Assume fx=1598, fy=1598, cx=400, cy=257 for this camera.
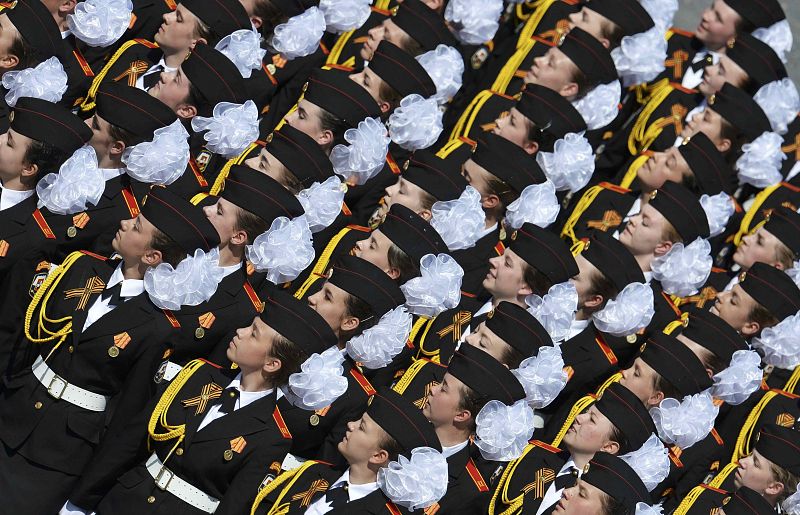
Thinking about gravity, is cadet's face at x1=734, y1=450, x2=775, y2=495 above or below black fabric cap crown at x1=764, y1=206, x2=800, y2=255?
below

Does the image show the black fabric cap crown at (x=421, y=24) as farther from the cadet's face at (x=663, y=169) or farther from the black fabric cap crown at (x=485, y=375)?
the black fabric cap crown at (x=485, y=375)

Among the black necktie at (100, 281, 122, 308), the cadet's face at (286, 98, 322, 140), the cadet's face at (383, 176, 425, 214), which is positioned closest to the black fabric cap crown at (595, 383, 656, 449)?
the cadet's face at (383, 176, 425, 214)

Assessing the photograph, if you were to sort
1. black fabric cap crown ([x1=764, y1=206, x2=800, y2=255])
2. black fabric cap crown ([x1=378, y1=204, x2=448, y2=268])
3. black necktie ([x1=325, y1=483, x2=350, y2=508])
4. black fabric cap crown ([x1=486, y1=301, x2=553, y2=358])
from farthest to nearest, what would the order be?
1. black fabric cap crown ([x1=764, y1=206, x2=800, y2=255])
2. black fabric cap crown ([x1=378, y1=204, x2=448, y2=268])
3. black fabric cap crown ([x1=486, y1=301, x2=553, y2=358])
4. black necktie ([x1=325, y1=483, x2=350, y2=508])

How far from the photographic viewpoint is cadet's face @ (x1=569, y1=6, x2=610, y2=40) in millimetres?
11844

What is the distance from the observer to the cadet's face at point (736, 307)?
1058 cm

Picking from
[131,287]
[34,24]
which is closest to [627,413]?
A: [131,287]

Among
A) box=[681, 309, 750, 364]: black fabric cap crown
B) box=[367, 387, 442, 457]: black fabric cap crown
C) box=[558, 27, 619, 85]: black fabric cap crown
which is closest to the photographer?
box=[367, 387, 442, 457]: black fabric cap crown

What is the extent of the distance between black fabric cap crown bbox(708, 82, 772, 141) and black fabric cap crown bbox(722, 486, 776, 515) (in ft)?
10.8

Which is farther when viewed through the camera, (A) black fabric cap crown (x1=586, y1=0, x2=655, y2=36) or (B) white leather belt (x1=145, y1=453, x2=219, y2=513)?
(A) black fabric cap crown (x1=586, y1=0, x2=655, y2=36)

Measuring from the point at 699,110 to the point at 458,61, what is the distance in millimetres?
2032

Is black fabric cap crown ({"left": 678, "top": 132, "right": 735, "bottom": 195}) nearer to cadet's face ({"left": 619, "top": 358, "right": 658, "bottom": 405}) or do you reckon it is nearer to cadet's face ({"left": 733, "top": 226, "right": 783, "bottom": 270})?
cadet's face ({"left": 733, "top": 226, "right": 783, "bottom": 270})

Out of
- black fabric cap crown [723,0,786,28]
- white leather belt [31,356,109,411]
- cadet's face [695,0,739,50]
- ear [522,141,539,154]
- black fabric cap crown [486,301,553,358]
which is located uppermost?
black fabric cap crown [723,0,786,28]

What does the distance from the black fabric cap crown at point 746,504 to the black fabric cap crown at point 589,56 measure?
3.42 m

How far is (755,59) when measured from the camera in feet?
39.5
